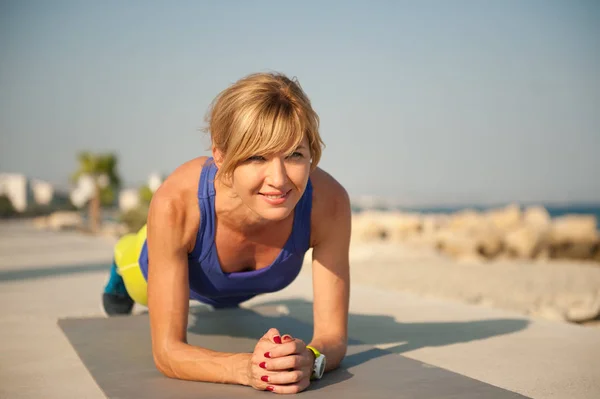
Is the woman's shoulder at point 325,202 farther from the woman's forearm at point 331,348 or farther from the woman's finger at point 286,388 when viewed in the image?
the woman's finger at point 286,388

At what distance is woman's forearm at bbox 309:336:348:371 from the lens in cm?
238

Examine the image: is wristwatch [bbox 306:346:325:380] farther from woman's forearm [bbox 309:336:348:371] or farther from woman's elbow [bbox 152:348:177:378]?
woman's elbow [bbox 152:348:177:378]

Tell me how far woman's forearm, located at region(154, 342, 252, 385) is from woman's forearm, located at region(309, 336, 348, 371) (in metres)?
0.30

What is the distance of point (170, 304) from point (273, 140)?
762 mm

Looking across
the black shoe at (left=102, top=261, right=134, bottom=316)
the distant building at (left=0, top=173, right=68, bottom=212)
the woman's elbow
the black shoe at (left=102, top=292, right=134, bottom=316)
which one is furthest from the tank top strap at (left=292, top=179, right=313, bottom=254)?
the distant building at (left=0, top=173, right=68, bottom=212)

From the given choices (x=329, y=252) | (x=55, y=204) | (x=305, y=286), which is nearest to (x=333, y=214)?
(x=329, y=252)

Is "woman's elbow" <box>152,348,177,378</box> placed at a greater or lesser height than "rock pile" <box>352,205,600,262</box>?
greater

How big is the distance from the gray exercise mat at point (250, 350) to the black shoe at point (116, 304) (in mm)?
200

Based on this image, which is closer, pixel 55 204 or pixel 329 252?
pixel 329 252

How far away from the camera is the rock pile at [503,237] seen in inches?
477

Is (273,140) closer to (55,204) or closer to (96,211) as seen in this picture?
(96,211)

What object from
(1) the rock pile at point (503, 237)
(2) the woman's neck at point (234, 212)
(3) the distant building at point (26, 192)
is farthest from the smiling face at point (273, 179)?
(3) the distant building at point (26, 192)

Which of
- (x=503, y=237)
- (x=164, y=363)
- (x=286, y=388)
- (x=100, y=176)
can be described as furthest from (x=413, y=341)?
(x=100, y=176)

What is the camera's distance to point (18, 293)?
204 inches
